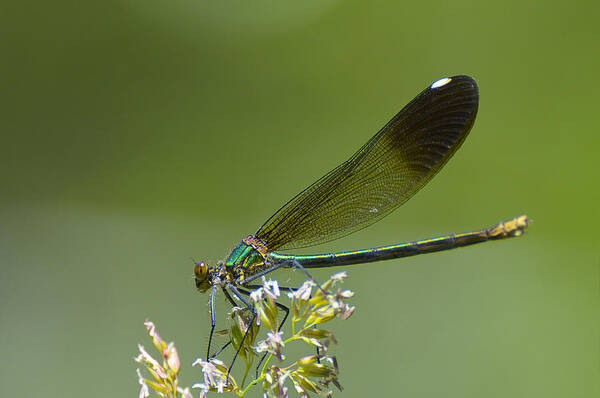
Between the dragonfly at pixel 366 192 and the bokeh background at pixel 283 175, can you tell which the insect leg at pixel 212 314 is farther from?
the bokeh background at pixel 283 175

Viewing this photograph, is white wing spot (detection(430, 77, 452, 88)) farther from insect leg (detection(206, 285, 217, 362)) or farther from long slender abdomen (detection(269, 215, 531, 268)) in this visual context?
insect leg (detection(206, 285, 217, 362))

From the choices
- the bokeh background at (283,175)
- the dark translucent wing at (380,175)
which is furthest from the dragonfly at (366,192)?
the bokeh background at (283,175)

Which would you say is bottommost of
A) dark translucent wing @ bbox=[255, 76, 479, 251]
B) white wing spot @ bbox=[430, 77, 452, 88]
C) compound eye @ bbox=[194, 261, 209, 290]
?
compound eye @ bbox=[194, 261, 209, 290]

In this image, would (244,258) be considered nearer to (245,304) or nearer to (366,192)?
(245,304)

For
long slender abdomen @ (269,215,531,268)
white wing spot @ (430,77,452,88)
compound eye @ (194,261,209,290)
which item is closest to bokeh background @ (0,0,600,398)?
long slender abdomen @ (269,215,531,268)

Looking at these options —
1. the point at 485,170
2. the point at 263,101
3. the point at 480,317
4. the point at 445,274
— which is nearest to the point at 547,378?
the point at 480,317

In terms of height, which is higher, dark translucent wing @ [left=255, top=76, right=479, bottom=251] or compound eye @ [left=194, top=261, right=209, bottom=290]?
dark translucent wing @ [left=255, top=76, right=479, bottom=251]
